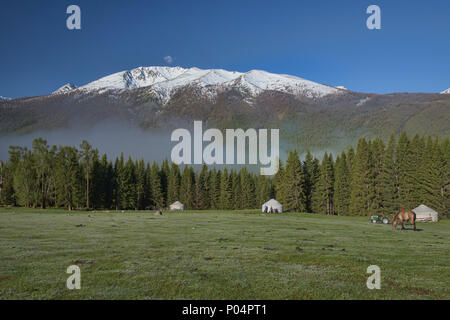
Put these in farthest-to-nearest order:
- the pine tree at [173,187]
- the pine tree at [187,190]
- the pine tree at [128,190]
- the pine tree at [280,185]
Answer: the pine tree at [173,187], the pine tree at [187,190], the pine tree at [128,190], the pine tree at [280,185]

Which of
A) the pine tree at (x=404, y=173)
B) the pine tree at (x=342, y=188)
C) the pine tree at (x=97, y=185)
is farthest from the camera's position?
the pine tree at (x=97, y=185)

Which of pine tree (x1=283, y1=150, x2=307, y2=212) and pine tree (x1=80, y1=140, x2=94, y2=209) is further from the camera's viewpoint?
pine tree (x1=80, y1=140, x2=94, y2=209)

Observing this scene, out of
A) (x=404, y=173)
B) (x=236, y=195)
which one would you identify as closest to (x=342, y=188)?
(x=404, y=173)

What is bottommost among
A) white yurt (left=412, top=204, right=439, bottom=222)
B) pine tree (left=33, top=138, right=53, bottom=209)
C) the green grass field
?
white yurt (left=412, top=204, right=439, bottom=222)

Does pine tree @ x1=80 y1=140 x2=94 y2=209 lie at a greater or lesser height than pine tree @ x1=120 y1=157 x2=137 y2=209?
greater

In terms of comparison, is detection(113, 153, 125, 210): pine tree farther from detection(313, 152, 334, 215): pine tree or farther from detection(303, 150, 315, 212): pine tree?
detection(313, 152, 334, 215): pine tree

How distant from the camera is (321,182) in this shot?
266ft

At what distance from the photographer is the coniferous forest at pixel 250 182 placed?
214 feet

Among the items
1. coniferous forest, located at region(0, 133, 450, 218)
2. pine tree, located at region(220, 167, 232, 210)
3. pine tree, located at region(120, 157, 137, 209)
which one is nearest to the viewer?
coniferous forest, located at region(0, 133, 450, 218)

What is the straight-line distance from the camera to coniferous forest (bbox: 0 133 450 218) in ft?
214

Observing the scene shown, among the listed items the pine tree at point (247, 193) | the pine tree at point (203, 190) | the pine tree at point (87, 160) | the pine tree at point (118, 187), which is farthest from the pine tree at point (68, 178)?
the pine tree at point (247, 193)

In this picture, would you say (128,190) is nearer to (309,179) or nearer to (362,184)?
(309,179)

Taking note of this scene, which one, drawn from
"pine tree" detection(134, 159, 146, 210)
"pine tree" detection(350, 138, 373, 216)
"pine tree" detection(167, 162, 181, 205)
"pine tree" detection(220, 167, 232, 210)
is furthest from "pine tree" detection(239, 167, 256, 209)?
"pine tree" detection(350, 138, 373, 216)

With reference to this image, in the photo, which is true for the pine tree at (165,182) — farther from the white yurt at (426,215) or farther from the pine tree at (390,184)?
the white yurt at (426,215)
